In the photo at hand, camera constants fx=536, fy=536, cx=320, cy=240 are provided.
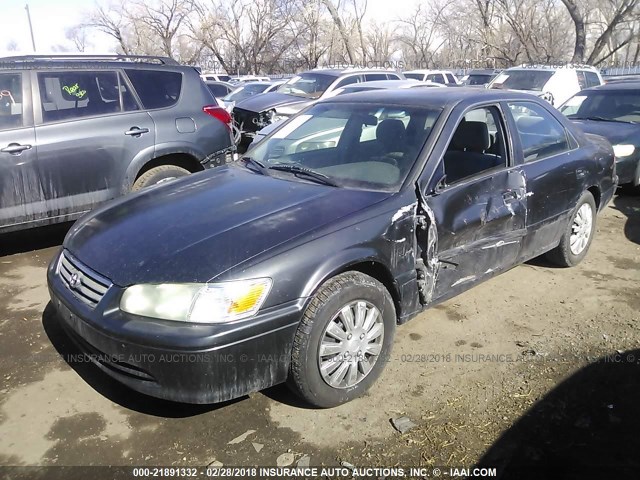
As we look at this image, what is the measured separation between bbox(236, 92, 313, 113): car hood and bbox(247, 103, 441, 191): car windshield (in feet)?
22.3

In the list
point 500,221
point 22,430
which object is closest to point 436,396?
point 500,221

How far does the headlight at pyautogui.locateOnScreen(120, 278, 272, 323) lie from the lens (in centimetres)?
249

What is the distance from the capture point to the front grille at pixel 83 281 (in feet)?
9.00

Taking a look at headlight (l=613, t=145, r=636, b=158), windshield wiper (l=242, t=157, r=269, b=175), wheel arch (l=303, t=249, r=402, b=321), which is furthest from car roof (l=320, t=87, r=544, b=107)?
headlight (l=613, t=145, r=636, b=158)

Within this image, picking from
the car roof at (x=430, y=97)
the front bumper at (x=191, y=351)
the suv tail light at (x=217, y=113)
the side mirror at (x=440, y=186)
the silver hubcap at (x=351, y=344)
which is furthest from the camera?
the suv tail light at (x=217, y=113)

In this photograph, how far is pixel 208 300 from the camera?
2.50 meters

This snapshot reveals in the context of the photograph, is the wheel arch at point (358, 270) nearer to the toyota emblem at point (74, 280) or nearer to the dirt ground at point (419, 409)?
the dirt ground at point (419, 409)

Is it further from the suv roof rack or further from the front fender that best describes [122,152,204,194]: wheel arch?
the front fender

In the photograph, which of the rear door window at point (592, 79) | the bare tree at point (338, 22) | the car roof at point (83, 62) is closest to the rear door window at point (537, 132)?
the car roof at point (83, 62)

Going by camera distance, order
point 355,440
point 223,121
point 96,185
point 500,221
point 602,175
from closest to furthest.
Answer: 1. point 355,440
2. point 500,221
3. point 602,175
4. point 96,185
5. point 223,121

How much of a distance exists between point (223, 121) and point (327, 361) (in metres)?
3.98

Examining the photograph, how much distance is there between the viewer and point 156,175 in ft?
18.3

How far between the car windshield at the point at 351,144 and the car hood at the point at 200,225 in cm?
19

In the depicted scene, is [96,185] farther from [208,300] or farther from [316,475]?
[316,475]
